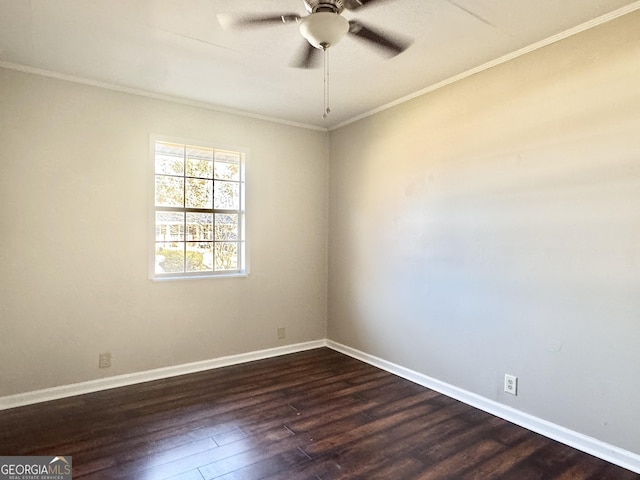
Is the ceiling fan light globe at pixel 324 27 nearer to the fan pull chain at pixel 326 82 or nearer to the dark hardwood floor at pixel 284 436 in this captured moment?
the fan pull chain at pixel 326 82

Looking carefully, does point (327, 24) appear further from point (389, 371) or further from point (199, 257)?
point (389, 371)

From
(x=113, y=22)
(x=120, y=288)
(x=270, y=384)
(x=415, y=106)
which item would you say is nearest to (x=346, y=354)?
(x=270, y=384)

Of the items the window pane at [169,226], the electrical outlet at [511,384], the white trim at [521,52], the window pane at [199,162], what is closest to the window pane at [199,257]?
the window pane at [169,226]

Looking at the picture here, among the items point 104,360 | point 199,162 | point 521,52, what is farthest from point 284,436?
point 521,52

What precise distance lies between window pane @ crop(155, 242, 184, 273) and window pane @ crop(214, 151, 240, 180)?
843mm

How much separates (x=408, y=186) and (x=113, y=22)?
2602 millimetres

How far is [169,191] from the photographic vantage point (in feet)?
12.0

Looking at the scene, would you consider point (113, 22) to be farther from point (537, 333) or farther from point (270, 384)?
point (537, 333)

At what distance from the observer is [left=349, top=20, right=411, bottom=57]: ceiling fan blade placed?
2.03 metres

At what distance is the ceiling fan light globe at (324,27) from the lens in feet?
5.78

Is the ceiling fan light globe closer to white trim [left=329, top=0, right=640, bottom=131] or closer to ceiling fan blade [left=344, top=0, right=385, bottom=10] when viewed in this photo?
ceiling fan blade [left=344, top=0, right=385, bottom=10]

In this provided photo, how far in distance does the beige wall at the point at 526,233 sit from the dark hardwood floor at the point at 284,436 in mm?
366

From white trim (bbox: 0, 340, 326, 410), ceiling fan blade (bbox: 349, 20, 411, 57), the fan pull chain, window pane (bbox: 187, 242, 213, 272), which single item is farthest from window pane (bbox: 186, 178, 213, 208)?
ceiling fan blade (bbox: 349, 20, 411, 57)

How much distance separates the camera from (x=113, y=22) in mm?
2311
